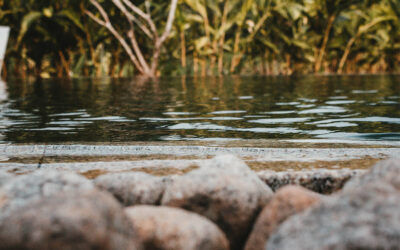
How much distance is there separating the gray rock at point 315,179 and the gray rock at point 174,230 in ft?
1.97

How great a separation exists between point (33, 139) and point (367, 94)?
5.72m

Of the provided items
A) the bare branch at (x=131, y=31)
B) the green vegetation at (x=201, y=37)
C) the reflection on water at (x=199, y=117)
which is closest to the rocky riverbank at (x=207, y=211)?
the reflection on water at (x=199, y=117)

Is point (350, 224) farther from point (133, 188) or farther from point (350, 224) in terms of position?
point (133, 188)

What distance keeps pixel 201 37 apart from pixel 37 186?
49.3ft

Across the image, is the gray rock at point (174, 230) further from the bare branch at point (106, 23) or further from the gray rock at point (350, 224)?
the bare branch at point (106, 23)

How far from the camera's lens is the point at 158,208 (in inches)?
76.1

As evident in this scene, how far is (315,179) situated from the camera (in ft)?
7.89

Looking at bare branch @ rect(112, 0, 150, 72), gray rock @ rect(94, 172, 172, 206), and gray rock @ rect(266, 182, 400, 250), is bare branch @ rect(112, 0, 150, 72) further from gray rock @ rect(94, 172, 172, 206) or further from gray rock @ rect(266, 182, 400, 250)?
gray rock @ rect(266, 182, 400, 250)

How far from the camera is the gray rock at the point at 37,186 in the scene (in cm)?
193

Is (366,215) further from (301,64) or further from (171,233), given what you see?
(301,64)

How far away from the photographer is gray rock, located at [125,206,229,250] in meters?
1.80

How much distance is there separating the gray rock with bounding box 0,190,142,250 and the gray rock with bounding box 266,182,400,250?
489 mm

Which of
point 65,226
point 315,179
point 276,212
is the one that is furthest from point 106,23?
point 65,226

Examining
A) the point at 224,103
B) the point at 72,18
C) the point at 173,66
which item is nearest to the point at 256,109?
the point at 224,103
